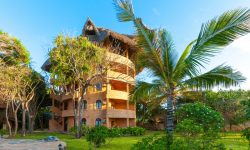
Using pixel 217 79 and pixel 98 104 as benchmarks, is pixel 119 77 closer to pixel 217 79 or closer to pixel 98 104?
pixel 98 104

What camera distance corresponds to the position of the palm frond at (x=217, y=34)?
26.7 feet

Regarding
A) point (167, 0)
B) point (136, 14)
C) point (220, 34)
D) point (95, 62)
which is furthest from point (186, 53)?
point (95, 62)

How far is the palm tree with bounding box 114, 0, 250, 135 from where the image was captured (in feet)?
28.3

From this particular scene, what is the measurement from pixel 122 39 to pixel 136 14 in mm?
21802

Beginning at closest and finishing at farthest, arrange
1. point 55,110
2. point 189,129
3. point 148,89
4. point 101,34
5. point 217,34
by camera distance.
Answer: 1. point 189,129
2. point 217,34
3. point 148,89
4. point 101,34
5. point 55,110

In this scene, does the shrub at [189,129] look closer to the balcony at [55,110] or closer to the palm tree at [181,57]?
the palm tree at [181,57]

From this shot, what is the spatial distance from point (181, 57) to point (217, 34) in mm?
1472

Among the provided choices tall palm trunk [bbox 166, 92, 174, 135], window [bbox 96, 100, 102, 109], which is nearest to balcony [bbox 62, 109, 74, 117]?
window [bbox 96, 100, 102, 109]

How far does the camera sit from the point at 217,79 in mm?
9461

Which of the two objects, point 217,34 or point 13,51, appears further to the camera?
point 13,51

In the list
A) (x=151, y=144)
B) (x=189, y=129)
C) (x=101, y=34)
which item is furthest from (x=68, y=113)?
(x=189, y=129)

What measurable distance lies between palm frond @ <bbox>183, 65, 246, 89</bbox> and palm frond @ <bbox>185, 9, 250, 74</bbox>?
15.2 inches

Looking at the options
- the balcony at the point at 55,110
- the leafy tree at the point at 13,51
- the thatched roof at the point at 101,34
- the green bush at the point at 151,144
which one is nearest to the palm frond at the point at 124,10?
the green bush at the point at 151,144

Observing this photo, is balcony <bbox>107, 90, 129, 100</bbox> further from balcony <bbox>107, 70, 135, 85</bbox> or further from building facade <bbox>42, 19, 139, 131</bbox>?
balcony <bbox>107, 70, 135, 85</bbox>
